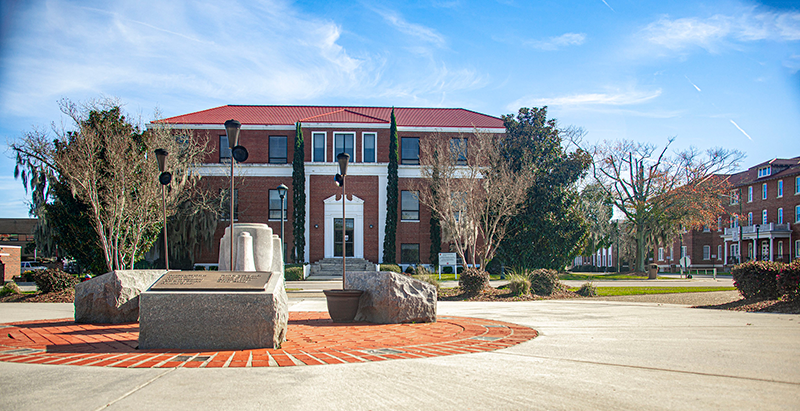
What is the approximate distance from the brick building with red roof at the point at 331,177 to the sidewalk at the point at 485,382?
28951 millimetres

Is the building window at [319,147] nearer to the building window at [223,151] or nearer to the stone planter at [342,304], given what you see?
the building window at [223,151]

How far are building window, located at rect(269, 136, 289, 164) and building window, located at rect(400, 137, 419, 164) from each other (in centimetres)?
854

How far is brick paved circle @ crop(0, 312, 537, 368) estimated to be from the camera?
18.0ft

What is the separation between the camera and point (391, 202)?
34688mm

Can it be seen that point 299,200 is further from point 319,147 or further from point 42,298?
point 42,298

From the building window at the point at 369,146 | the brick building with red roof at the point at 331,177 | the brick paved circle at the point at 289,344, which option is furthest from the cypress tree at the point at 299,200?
the brick paved circle at the point at 289,344

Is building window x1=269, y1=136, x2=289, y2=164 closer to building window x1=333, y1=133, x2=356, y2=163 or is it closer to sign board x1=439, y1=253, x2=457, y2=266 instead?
building window x1=333, y1=133, x2=356, y2=163

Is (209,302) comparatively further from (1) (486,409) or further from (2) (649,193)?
(2) (649,193)

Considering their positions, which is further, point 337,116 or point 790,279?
point 337,116

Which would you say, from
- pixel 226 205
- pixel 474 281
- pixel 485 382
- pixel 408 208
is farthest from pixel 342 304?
pixel 226 205

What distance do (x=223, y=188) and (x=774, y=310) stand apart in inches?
1201

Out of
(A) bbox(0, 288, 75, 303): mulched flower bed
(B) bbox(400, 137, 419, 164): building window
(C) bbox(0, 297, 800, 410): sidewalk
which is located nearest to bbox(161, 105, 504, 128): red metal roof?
(B) bbox(400, 137, 419, 164): building window

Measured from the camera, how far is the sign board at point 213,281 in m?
6.50

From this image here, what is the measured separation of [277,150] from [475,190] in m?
17.0
